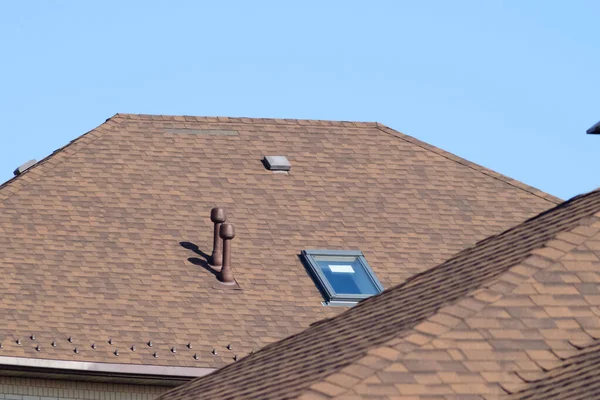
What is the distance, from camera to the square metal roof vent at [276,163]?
28328 millimetres

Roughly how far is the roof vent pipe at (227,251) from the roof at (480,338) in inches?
370

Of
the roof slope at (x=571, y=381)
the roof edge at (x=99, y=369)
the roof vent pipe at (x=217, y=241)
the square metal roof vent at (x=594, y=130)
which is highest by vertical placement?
the roof vent pipe at (x=217, y=241)

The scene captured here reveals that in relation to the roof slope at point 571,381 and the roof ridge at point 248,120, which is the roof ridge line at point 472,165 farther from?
the roof slope at point 571,381

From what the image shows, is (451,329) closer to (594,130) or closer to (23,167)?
(594,130)

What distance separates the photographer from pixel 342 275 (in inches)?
1007

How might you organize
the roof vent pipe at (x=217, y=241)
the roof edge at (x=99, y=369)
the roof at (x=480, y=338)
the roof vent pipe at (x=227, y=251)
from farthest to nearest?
the roof vent pipe at (x=217, y=241) → the roof vent pipe at (x=227, y=251) → the roof edge at (x=99, y=369) → the roof at (x=480, y=338)

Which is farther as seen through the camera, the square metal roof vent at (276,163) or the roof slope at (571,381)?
the square metal roof vent at (276,163)

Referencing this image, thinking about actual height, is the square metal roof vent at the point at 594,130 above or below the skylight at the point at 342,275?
below

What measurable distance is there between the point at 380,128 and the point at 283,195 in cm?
380

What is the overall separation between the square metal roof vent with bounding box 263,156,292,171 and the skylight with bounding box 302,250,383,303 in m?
2.85

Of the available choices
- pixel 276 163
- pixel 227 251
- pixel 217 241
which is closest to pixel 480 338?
pixel 227 251

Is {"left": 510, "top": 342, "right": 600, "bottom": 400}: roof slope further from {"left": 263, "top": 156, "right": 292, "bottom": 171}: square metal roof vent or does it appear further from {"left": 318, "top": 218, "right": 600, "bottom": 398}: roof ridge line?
{"left": 263, "top": 156, "right": 292, "bottom": 171}: square metal roof vent

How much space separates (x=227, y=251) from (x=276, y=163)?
3665mm

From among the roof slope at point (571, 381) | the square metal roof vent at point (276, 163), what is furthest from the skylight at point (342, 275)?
the roof slope at point (571, 381)
